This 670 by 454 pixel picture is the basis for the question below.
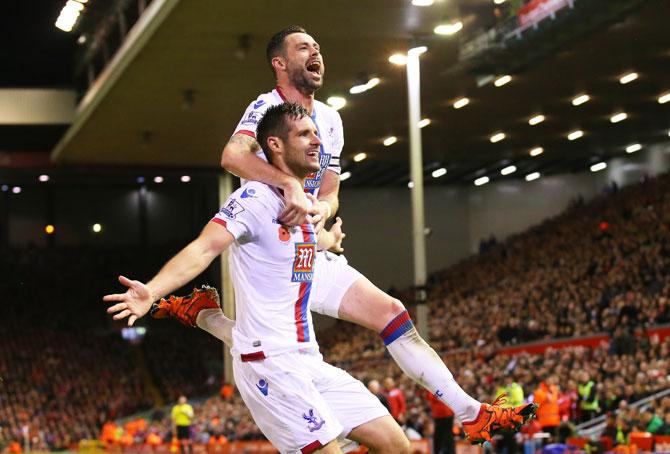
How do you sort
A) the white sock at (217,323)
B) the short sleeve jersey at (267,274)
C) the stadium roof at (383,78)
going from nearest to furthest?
the short sleeve jersey at (267,274)
the white sock at (217,323)
the stadium roof at (383,78)

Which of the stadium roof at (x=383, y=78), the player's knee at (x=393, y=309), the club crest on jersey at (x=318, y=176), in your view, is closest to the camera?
the player's knee at (x=393, y=309)

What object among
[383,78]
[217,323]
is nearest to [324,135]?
[217,323]

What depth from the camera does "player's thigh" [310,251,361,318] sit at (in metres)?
7.56

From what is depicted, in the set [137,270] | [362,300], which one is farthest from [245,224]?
[137,270]

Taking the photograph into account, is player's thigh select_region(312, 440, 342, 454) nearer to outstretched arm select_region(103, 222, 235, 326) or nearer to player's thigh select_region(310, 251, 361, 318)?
player's thigh select_region(310, 251, 361, 318)

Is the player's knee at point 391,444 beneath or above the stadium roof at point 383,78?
beneath

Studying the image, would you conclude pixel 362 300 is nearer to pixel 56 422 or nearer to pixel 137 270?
pixel 56 422

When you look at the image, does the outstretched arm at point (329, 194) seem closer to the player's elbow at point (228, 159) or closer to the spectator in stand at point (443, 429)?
the player's elbow at point (228, 159)

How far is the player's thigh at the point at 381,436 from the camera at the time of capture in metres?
7.10

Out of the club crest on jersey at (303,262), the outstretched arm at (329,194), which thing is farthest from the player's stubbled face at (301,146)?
the outstretched arm at (329,194)

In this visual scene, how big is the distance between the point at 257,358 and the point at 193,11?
56.2 feet

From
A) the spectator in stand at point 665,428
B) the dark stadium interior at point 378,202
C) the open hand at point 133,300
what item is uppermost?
the dark stadium interior at point 378,202

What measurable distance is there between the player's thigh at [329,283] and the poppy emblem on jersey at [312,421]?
3.19 ft

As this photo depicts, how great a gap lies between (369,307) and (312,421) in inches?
45.2
